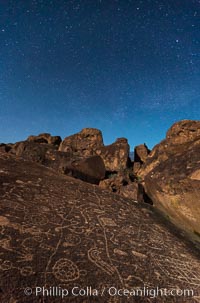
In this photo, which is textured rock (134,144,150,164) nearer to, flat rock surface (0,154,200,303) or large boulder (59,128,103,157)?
large boulder (59,128,103,157)

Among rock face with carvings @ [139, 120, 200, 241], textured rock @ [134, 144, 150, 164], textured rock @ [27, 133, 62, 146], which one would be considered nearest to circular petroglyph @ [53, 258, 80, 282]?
rock face with carvings @ [139, 120, 200, 241]

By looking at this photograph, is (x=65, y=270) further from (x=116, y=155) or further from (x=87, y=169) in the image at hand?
(x=116, y=155)

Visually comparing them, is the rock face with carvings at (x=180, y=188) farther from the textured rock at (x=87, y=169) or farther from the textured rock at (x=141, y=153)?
the textured rock at (x=141, y=153)

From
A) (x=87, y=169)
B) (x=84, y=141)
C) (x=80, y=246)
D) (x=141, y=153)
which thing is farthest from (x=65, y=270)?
(x=84, y=141)

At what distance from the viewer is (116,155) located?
2027 centimetres

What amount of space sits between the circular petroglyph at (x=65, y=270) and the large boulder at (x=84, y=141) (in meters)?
22.3

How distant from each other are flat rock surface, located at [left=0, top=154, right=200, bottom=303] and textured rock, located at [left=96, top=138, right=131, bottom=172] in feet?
49.1

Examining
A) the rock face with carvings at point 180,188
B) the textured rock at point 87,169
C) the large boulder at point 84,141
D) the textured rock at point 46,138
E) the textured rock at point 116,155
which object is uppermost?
the textured rock at point 46,138

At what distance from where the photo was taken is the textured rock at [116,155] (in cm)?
1962

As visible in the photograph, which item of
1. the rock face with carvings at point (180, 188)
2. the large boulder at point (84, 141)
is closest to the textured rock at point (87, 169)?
the rock face with carvings at point (180, 188)

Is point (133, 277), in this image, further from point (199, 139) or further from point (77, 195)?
point (199, 139)

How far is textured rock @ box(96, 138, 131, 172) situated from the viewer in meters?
19.6

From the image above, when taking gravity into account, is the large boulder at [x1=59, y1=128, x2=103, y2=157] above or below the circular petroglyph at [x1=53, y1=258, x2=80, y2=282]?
above

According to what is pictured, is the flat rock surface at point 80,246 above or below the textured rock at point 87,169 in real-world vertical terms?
below
